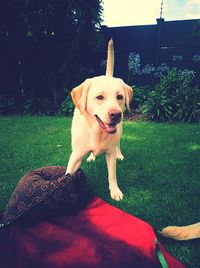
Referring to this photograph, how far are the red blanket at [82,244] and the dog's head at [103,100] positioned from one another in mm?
946

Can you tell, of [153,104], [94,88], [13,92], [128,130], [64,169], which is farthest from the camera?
[13,92]

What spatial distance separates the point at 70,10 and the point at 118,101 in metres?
6.37

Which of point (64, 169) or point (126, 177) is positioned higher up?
point (64, 169)

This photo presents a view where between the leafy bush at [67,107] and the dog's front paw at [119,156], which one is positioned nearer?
the dog's front paw at [119,156]

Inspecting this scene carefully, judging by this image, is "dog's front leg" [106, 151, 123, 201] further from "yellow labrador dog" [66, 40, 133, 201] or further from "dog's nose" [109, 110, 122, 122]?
"dog's nose" [109, 110, 122, 122]

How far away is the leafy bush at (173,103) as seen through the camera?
23.7 ft

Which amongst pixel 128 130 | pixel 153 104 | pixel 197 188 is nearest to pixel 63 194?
pixel 197 188

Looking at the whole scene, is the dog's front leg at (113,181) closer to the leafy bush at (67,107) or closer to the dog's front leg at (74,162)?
the dog's front leg at (74,162)

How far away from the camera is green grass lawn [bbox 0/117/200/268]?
2941 mm

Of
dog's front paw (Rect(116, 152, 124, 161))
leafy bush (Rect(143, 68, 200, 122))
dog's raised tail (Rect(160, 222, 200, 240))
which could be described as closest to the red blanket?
dog's raised tail (Rect(160, 222, 200, 240))

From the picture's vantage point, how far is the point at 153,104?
7445 mm

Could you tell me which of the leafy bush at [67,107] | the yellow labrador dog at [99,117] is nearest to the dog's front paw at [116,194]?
the yellow labrador dog at [99,117]

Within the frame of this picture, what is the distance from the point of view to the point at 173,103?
7469 millimetres

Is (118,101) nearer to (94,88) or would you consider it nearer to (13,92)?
(94,88)
